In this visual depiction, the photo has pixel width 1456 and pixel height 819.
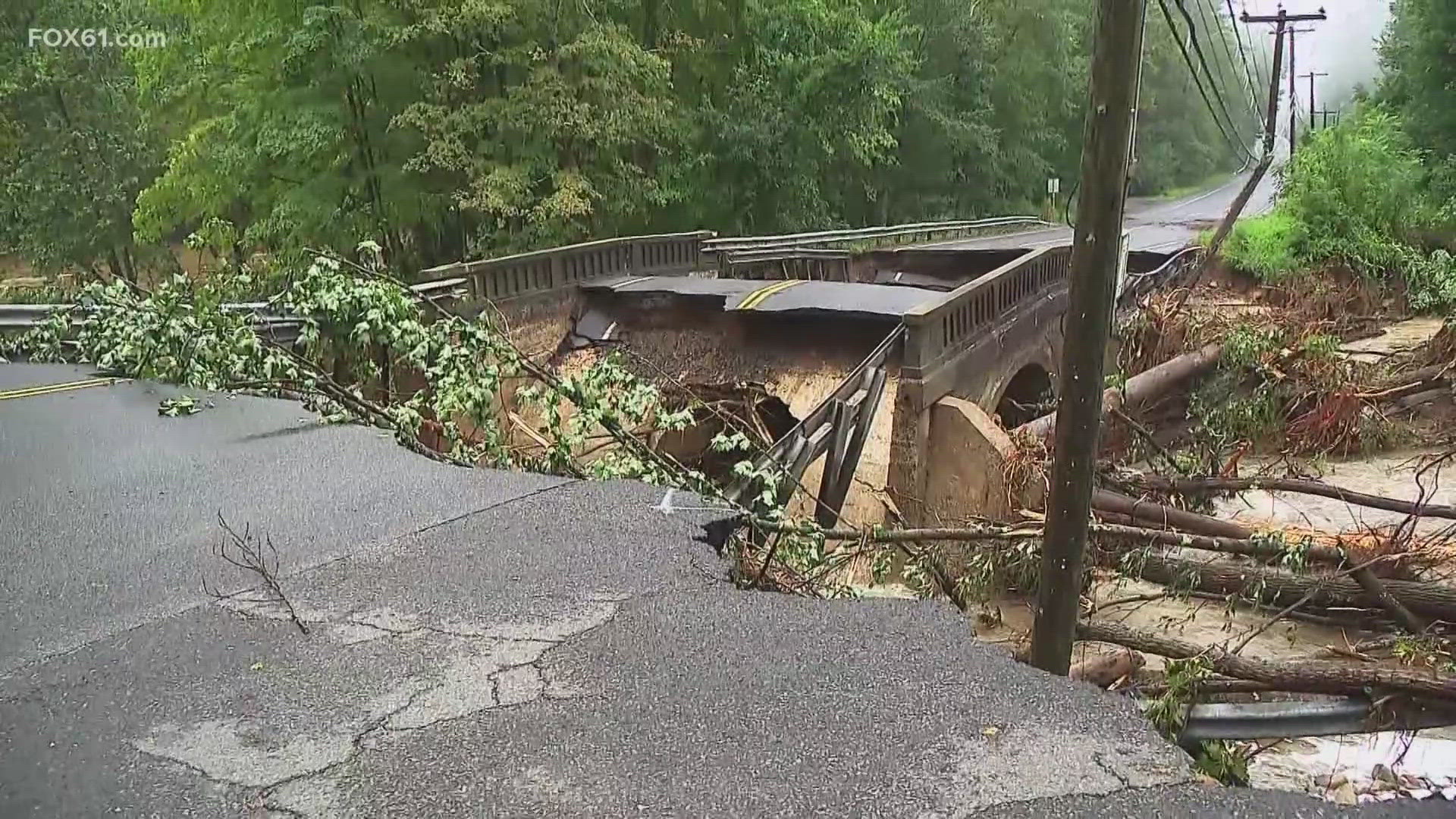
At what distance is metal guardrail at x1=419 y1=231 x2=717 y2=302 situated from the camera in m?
11.2

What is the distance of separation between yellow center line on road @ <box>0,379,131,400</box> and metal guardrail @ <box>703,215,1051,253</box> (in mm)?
9702

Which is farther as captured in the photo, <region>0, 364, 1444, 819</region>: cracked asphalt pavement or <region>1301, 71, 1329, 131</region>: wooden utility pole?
<region>1301, 71, 1329, 131</region>: wooden utility pole

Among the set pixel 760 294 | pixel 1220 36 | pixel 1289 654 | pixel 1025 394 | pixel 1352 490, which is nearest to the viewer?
pixel 1289 654

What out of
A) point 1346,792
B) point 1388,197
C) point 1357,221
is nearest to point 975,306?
point 1346,792

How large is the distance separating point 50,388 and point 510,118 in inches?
395

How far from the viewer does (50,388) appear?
7.25 metres

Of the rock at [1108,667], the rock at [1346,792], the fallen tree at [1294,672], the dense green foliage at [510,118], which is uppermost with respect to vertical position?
the dense green foliage at [510,118]

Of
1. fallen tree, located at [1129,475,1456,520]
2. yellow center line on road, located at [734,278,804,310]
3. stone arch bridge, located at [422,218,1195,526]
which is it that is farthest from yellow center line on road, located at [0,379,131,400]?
fallen tree, located at [1129,475,1456,520]

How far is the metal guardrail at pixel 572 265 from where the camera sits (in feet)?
36.6

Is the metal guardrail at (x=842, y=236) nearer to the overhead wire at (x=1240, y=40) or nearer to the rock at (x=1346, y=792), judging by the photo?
the overhead wire at (x=1240, y=40)

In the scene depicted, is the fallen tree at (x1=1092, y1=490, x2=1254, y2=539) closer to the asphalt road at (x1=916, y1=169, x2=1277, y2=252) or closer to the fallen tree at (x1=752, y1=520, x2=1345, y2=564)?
the fallen tree at (x1=752, y1=520, x2=1345, y2=564)

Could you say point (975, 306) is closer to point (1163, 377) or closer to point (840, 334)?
point (840, 334)

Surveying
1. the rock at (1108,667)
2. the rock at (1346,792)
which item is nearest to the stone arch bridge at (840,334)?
the rock at (1108,667)

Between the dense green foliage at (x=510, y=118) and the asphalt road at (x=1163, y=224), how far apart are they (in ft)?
12.4
